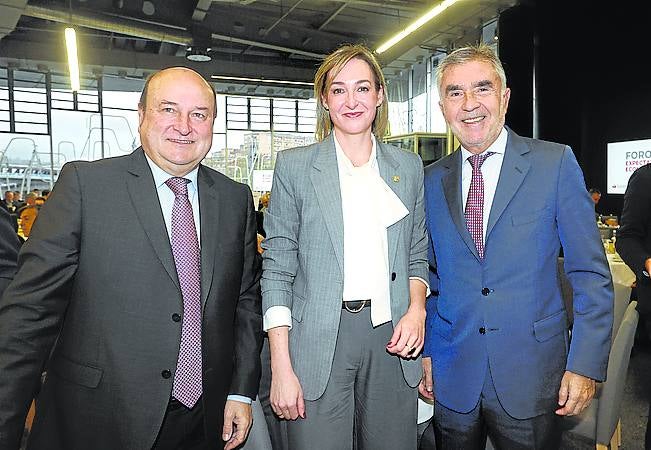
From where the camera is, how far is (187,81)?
1731 millimetres

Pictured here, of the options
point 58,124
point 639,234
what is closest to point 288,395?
point 639,234

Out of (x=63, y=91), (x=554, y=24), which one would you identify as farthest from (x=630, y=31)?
(x=63, y=91)

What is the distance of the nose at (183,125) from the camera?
66.5 inches

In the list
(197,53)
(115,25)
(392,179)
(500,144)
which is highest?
(115,25)

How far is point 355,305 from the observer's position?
67.7 inches

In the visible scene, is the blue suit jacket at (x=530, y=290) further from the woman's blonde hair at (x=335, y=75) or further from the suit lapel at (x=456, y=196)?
the woman's blonde hair at (x=335, y=75)

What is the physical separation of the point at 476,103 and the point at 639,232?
1330mm

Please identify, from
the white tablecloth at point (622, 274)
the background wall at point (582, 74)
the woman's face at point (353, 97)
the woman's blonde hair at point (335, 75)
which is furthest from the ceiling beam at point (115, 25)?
the woman's face at point (353, 97)

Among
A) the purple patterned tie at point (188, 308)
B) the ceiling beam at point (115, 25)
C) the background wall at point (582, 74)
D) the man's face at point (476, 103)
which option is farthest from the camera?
the ceiling beam at point (115, 25)

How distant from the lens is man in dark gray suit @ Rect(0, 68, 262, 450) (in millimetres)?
1500

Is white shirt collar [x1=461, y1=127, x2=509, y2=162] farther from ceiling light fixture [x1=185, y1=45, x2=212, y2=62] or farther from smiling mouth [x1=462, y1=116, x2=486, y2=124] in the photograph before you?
ceiling light fixture [x1=185, y1=45, x2=212, y2=62]

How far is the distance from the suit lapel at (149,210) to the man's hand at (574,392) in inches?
49.5

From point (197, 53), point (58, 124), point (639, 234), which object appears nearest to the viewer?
point (639, 234)

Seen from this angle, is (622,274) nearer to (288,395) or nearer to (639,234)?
(639,234)
